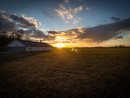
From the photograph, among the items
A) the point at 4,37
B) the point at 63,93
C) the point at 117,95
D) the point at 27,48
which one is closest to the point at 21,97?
the point at 63,93

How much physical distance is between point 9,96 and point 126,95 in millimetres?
4825

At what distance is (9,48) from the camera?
34375mm

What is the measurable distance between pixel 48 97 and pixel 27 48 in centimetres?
3759

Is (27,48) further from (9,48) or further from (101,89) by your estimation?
(101,89)

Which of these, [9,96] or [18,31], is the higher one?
[18,31]

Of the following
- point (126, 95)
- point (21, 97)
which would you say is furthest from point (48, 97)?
point (126, 95)

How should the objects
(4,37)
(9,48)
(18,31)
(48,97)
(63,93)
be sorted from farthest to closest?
(18,31) → (4,37) → (9,48) → (63,93) → (48,97)

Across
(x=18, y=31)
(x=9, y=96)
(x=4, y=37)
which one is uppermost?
(x=18, y=31)

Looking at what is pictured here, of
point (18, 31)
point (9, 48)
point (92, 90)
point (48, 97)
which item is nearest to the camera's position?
point (48, 97)

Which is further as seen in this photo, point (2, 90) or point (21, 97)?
point (2, 90)

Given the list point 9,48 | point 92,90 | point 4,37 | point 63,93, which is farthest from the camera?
point 4,37

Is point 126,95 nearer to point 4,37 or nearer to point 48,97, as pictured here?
point 48,97

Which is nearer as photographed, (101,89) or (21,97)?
(21,97)

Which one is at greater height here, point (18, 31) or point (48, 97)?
point (18, 31)
